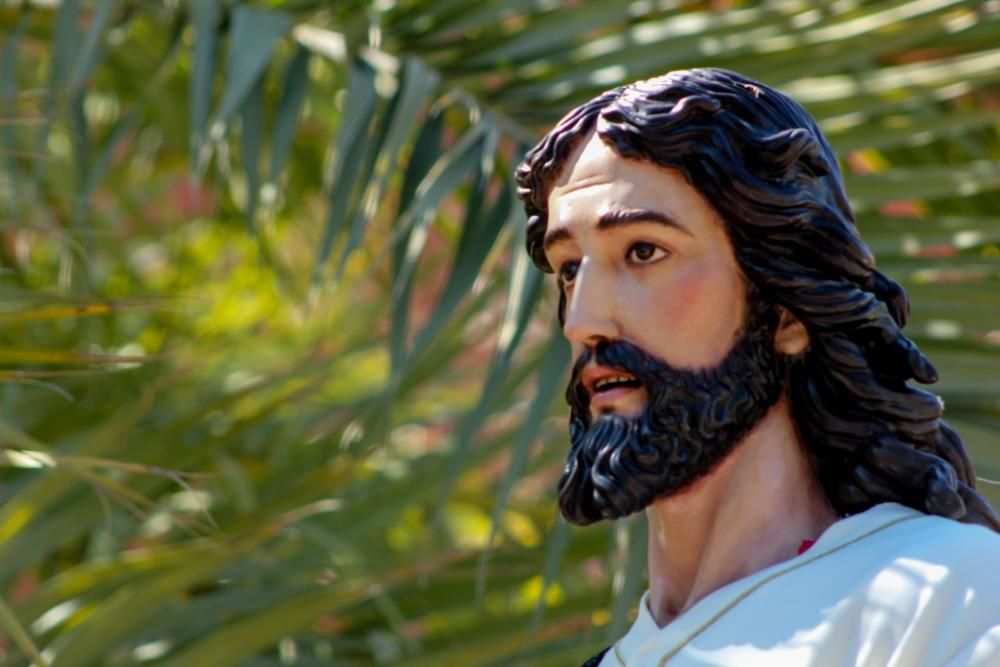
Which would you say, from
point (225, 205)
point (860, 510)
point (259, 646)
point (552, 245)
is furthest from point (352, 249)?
point (225, 205)

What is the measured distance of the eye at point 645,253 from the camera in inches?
84.5

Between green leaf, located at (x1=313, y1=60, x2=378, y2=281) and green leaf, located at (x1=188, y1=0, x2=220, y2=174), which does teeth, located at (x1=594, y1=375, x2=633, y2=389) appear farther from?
green leaf, located at (x1=188, y1=0, x2=220, y2=174)

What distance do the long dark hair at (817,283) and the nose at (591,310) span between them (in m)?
0.13

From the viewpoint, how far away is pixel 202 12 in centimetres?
359

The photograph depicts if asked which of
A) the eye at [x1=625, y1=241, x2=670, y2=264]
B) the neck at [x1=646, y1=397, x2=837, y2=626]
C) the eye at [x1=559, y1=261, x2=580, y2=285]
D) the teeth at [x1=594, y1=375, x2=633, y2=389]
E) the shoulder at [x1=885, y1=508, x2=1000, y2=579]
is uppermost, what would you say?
the eye at [x1=625, y1=241, x2=670, y2=264]

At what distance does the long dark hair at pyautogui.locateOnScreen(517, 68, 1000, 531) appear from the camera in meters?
2.15

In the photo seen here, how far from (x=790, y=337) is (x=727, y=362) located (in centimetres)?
9

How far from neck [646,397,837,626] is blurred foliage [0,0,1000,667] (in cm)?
63

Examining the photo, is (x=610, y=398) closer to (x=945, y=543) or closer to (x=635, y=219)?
(x=635, y=219)

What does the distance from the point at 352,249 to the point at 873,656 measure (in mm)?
1578

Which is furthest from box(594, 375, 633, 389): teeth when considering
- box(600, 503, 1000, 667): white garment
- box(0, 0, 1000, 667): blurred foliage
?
box(0, 0, 1000, 667): blurred foliage

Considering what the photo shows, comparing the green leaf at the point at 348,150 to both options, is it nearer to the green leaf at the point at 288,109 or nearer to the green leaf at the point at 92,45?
the green leaf at the point at 288,109

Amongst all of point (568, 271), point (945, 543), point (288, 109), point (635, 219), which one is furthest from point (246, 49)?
point (945, 543)

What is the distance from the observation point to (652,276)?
84.2 inches
